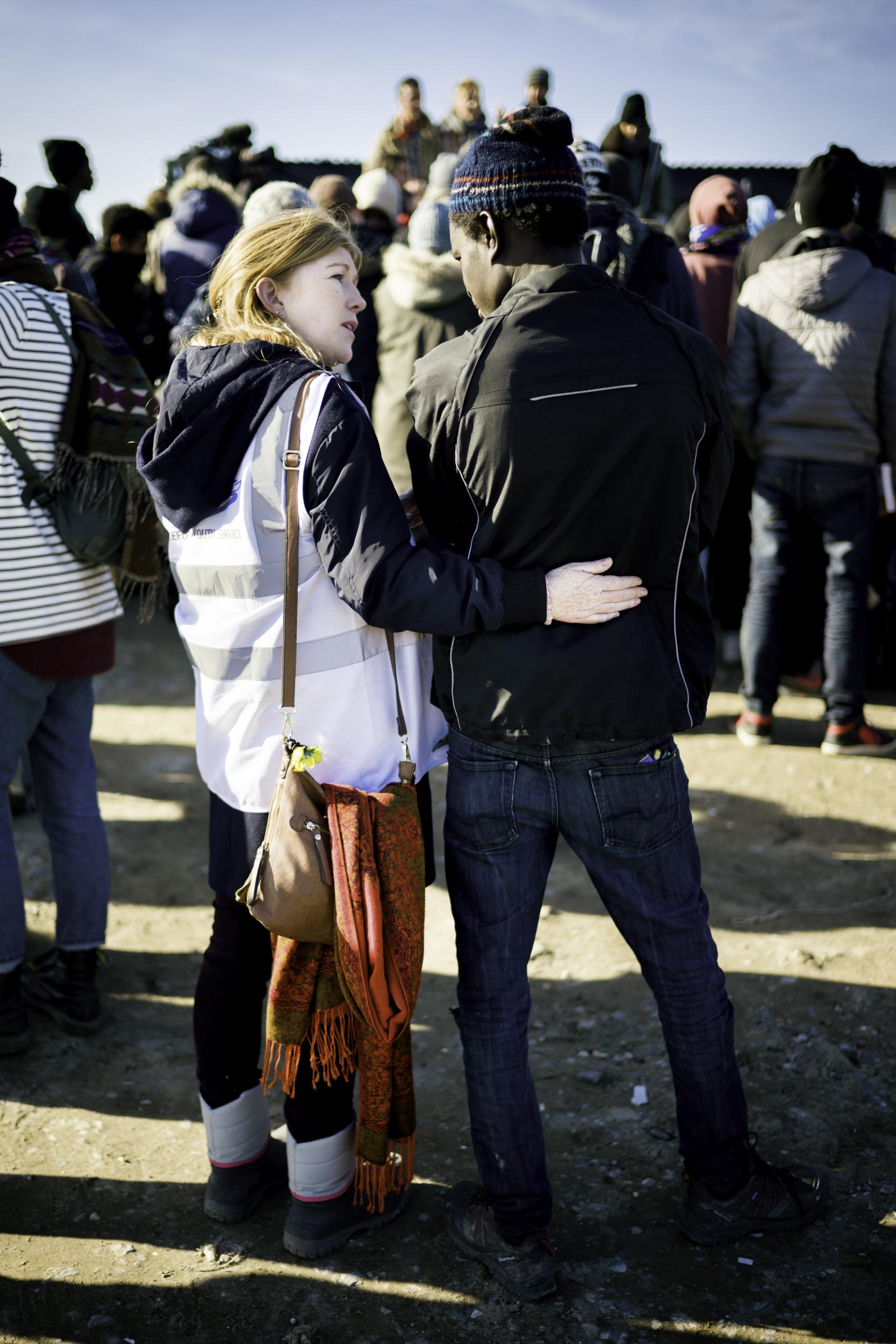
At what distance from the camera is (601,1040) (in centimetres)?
295

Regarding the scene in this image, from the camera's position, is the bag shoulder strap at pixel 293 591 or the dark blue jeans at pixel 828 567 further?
the dark blue jeans at pixel 828 567

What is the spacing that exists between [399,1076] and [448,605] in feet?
3.14

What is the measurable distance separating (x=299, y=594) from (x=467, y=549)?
0.33m

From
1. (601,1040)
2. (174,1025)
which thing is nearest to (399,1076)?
(601,1040)

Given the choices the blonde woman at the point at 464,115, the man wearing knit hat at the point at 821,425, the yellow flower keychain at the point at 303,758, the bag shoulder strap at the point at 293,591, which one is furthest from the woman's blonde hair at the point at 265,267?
the blonde woman at the point at 464,115

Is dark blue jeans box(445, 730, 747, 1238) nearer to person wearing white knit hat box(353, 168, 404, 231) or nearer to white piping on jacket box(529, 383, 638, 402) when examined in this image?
white piping on jacket box(529, 383, 638, 402)

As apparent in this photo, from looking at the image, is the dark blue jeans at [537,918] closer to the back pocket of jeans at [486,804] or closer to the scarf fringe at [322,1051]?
the back pocket of jeans at [486,804]

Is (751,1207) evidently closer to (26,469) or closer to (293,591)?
(293,591)

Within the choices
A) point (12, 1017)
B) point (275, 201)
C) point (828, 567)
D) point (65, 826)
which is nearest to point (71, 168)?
point (275, 201)

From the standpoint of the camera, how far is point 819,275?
4.39 meters

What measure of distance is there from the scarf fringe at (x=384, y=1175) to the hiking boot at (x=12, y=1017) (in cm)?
117

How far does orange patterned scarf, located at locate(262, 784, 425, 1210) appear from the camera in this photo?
1943 millimetres

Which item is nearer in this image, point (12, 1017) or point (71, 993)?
point (12, 1017)

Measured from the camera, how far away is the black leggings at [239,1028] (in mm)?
2209
